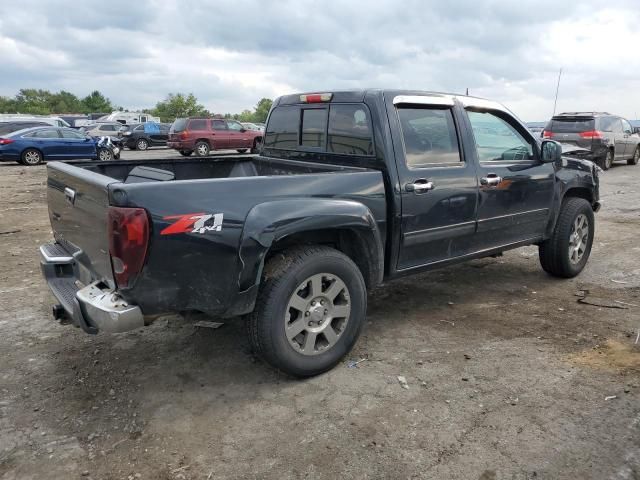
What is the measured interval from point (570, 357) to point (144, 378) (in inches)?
113

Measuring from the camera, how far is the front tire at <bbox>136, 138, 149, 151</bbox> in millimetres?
26766

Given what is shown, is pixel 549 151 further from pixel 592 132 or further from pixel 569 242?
pixel 592 132

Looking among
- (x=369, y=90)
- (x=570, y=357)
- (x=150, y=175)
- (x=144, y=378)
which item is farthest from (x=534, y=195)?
(x=144, y=378)

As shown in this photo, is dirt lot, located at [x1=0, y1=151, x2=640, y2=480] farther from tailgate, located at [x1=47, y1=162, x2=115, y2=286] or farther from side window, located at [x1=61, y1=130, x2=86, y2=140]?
side window, located at [x1=61, y1=130, x2=86, y2=140]

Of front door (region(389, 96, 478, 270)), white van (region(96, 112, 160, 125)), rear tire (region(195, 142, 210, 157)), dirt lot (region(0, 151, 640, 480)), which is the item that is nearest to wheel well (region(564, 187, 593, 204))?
dirt lot (region(0, 151, 640, 480))

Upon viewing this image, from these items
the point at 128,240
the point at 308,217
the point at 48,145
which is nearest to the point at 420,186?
the point at 308,217

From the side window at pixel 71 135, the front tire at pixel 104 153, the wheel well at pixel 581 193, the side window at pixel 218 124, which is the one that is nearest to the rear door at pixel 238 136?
the side window at pixel 218 124

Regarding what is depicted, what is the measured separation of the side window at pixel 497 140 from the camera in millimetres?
4304

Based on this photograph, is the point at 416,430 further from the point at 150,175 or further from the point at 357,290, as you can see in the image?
the point at 150,175

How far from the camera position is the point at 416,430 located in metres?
2.82

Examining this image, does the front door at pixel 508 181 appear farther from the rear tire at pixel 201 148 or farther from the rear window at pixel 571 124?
the rear tire at pixel 201 148

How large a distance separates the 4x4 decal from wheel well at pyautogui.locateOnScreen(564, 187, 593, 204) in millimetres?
3886

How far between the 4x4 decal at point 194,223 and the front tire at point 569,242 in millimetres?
3620

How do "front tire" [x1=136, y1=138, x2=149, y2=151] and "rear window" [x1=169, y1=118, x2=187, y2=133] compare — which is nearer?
"rear window" [x1=169, y1=118, x2=187, y2=133]
